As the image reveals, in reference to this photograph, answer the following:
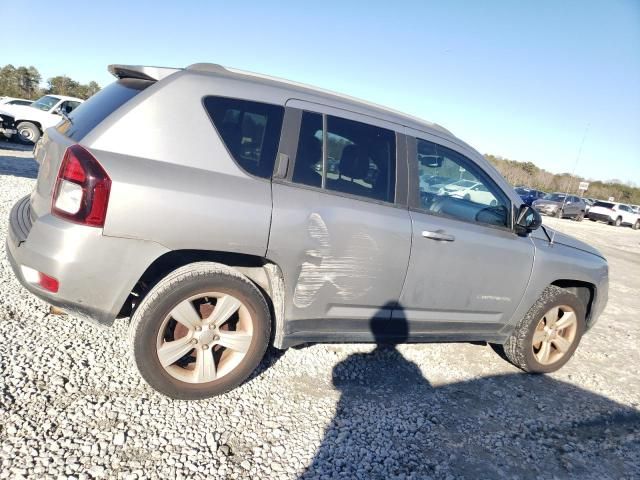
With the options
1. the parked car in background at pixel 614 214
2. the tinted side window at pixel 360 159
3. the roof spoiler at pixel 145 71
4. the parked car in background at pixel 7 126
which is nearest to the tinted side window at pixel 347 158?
the tinted side window at pixel 360 159

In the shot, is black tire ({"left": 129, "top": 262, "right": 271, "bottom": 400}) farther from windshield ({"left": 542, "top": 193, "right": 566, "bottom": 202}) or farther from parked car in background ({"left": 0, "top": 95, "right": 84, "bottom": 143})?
windshield ({"left": 542, "top": 193, "right": 566, "bottom": 202})

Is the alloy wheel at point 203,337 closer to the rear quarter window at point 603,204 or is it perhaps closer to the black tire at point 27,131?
the black tire at point 27,131

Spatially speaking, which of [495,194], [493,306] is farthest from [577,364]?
[495,194]

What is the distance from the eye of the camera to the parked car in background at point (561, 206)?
2564cm

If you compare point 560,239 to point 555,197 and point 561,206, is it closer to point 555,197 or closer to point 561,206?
point 561,206

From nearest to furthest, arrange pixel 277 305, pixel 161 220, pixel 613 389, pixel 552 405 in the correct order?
pixel 161 220
pixel 277 305
pixel 552 405
pixel 613 389

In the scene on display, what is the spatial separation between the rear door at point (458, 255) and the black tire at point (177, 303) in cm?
106

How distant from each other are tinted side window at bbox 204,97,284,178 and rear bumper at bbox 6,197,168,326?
0.71 m

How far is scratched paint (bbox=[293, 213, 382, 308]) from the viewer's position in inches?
107

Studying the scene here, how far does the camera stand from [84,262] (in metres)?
2.26

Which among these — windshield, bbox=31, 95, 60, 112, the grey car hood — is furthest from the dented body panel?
windshield, bbox=31, 95, 60, 112

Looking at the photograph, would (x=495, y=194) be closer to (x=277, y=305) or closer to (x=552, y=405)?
(x=552, y=405)

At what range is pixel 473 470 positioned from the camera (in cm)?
252

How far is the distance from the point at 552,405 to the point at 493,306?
878 millimetres
